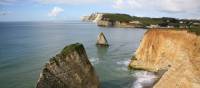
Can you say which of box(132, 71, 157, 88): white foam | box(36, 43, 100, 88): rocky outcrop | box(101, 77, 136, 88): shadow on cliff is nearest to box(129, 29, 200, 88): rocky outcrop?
box(132, 71, 157, 88): white foam

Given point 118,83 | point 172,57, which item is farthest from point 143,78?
point 172,57

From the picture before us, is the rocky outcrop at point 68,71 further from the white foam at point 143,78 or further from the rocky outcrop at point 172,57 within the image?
the white foam at point 143,78

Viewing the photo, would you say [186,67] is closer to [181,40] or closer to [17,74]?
[181,40]

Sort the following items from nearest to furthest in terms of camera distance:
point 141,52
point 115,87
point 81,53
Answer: point 81,53
point 115,87
point 141,52

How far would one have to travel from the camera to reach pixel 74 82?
28.8m

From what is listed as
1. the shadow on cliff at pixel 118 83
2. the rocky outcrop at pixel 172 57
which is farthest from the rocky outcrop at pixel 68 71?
the rocky outcrop at pixel 172 57

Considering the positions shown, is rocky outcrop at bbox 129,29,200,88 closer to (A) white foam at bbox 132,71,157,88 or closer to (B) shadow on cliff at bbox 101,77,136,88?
(A) white foam at bbox 132,71,157,88

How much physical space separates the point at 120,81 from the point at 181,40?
10.9m

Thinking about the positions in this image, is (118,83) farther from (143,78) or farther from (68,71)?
(68,71)

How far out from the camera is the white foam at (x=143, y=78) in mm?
38616

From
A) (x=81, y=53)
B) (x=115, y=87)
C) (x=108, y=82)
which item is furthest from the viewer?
(x=108, y=82)

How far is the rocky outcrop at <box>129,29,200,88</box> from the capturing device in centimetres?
2167

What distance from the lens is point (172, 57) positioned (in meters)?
40.4

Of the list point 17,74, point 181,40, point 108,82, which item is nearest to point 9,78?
point 17,74
